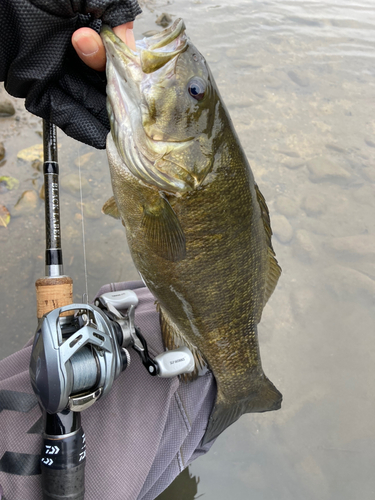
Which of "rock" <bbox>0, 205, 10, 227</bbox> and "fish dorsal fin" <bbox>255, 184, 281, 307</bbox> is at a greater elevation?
"fish dorsal fin" <bbox>255, 184, 281, 307</bbox>

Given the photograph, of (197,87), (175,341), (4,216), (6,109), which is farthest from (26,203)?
(197,87)

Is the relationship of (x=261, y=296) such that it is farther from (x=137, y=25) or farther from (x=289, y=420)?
(x=137, y=25)

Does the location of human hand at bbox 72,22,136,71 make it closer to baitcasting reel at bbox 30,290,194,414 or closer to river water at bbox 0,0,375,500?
baitcasting reel at bbox 30,290,194,414

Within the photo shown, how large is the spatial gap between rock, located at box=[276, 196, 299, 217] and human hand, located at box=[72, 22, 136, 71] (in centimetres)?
241

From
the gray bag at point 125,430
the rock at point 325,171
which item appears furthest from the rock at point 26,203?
the rock at point 325,171

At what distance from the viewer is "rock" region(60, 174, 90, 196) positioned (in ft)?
10.2

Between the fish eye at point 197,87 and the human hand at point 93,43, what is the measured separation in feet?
0.77

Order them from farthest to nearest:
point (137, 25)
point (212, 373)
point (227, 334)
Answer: point (137, 25), point (212, 373), point (227, 334)

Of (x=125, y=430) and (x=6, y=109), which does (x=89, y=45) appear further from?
(x=6, y=109)

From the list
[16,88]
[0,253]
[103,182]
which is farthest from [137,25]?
[16,88]

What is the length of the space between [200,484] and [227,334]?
1.15 m

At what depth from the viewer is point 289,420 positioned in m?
2.43

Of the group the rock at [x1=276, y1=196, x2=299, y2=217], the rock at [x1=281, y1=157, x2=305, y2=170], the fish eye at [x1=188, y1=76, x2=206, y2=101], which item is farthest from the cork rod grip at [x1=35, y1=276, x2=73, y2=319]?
the rock at [x1=281, y1=157, x2=305, y2=170]

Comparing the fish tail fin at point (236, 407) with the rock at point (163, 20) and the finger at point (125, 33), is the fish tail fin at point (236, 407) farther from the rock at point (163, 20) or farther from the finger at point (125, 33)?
the rock at point (163, 20)
